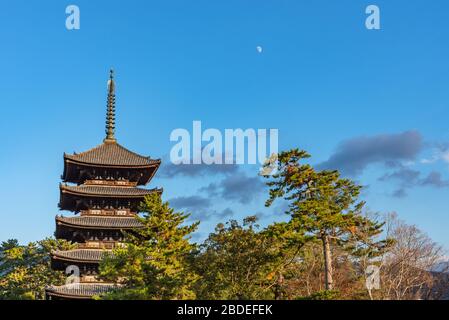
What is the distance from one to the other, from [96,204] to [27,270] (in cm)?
3289

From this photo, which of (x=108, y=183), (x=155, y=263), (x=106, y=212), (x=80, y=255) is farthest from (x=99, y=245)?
(x=155, y=263)

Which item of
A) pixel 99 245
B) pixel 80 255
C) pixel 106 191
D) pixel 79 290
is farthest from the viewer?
pixel 106 191

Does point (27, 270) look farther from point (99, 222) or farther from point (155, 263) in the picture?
point (155, 263)

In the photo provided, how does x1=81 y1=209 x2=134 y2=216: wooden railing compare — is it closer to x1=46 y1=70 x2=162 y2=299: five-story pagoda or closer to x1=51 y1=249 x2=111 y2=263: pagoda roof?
x1=46 y1=70 x2=162 y2=299: five-story pagoda

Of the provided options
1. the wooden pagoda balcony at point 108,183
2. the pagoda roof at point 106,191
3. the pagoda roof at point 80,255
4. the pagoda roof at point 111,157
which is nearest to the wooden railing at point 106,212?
the pagoda roof at point 106,191

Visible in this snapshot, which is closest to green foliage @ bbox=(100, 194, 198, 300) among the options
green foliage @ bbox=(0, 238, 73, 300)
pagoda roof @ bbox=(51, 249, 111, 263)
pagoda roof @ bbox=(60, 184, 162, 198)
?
pagoda roof @ bbox=(51, 249, 111, 263)

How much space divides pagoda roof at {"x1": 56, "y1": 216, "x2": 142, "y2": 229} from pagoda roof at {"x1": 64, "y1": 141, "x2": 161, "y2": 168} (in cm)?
404

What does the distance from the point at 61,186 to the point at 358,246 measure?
811 inches

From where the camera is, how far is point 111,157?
39.9m

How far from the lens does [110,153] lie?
133ft

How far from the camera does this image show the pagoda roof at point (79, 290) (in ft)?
107

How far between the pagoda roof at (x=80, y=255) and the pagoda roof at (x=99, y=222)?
172cm
